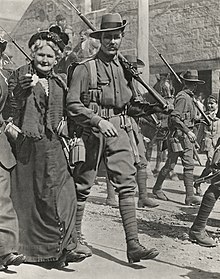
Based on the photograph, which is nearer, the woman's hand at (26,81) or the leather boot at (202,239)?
the woman's hand at (26,81)

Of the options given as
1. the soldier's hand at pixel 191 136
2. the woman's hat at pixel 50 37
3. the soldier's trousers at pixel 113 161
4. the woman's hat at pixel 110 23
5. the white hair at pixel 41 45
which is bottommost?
the soldier's trousers at pixel 113 161

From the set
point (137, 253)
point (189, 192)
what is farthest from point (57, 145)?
point (189, 192)

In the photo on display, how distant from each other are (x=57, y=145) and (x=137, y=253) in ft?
3.35

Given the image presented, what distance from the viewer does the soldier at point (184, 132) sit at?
7.80 metres

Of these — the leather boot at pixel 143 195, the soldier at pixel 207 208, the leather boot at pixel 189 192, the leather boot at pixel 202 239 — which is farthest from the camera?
the leather boot at pixel 189 192

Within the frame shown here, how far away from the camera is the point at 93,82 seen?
4598 mm

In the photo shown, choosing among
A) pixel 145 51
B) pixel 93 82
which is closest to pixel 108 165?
pixel 93 82

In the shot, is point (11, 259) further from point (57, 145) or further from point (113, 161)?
point (113, 161)

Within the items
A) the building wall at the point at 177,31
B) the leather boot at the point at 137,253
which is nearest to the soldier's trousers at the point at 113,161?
the leather boot at the point at 137,253

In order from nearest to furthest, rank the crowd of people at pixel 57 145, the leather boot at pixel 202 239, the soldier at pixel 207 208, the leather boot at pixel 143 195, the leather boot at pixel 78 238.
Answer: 1. the crowd of people at pixel 57 145
2. the leather boot at pixel 78 238
3. the soldier at pixel 207 208
4. the leather boot at pixel 202 239
5. the leather boot at pixel 143 195

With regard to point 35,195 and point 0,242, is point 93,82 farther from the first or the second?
point 0,242

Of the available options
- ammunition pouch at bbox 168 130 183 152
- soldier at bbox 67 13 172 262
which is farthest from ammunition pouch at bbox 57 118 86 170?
ammunition pouch at bbox 168 130 183 152

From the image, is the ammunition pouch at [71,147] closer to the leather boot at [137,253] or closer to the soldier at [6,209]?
the soldier at [6,209]

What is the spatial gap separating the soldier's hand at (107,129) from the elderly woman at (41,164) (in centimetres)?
37
